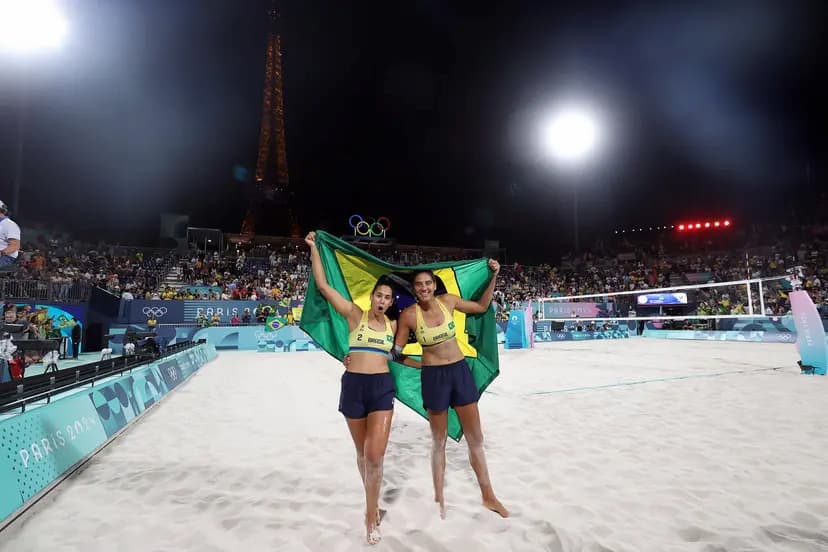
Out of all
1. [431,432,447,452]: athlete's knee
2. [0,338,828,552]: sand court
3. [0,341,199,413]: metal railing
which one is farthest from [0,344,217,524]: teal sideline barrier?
[431,432,447,452]: athlete's knee

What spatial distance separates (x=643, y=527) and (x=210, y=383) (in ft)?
35.3

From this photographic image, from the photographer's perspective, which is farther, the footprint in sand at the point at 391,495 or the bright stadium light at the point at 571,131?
the bright stadium light at the point at 571,131

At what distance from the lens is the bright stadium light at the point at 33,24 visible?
15906 millimetres

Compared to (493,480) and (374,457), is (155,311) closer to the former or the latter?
(493,480)

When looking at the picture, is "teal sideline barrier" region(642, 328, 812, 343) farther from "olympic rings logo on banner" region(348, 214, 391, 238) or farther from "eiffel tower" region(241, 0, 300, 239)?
"eiffel tower" region(241, 0, 300, 239)

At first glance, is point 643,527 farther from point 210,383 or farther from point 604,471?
point 210,383

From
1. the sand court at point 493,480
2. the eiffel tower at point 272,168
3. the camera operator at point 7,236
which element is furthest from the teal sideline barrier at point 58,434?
the eiffel tower at point 272,168

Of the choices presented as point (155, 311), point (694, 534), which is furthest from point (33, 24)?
point (694, 534)

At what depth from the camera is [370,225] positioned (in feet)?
131

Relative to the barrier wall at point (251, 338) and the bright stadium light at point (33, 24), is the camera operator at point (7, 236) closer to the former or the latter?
the barrier wall at point (251, 338)

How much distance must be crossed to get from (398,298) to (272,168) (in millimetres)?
55505

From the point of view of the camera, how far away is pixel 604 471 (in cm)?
425

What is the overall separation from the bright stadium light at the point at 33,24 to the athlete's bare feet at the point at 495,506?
23.1m

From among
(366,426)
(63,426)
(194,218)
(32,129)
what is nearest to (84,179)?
(32,129)
